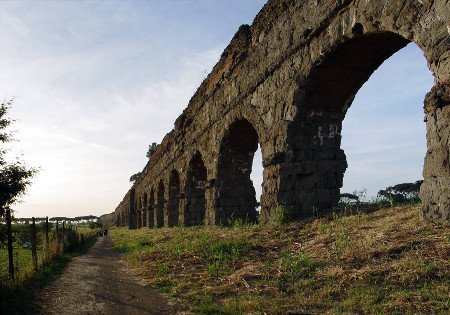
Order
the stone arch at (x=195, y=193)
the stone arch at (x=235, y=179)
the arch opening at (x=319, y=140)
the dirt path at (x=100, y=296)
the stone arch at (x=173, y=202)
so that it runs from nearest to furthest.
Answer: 1. the dirt path at (x=100, y=296)
2. the arch opening at (x=319, y=140)
3. the stone arch at (x=235, y=179)
4. the stone arch at (x=195, y=193)
5. the stone arch at (x=173, y=202)

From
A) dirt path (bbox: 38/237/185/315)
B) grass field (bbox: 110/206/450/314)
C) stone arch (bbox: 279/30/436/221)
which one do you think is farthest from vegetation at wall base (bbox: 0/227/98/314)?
stone arch (bbox: 279/30/436/221)

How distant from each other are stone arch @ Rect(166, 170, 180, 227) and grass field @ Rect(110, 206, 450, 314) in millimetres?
11348

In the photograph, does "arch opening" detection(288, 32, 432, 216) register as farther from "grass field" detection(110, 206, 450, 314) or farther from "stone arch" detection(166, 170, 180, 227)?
"stone arch" detection(166, 170, 180, 227)

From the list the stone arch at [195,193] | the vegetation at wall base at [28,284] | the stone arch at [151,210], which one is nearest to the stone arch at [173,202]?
the stone arch at [195,193]

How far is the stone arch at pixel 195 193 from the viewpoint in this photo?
14625 mm

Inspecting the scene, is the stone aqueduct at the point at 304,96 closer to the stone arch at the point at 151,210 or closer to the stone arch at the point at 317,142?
the stone arch at the point at 317,142

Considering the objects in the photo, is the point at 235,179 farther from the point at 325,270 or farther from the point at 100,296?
the point at 325,270

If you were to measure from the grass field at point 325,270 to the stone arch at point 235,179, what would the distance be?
3982mm

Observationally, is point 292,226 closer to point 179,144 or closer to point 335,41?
point 335,41

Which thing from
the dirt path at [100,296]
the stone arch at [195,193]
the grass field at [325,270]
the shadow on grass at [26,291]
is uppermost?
the stone arch at [195,193]

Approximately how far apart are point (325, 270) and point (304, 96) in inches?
148

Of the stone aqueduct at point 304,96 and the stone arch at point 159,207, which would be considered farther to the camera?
the stone arch at point 159,207

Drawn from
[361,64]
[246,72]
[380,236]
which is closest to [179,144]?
[246,72]

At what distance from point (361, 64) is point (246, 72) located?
3.52 m
